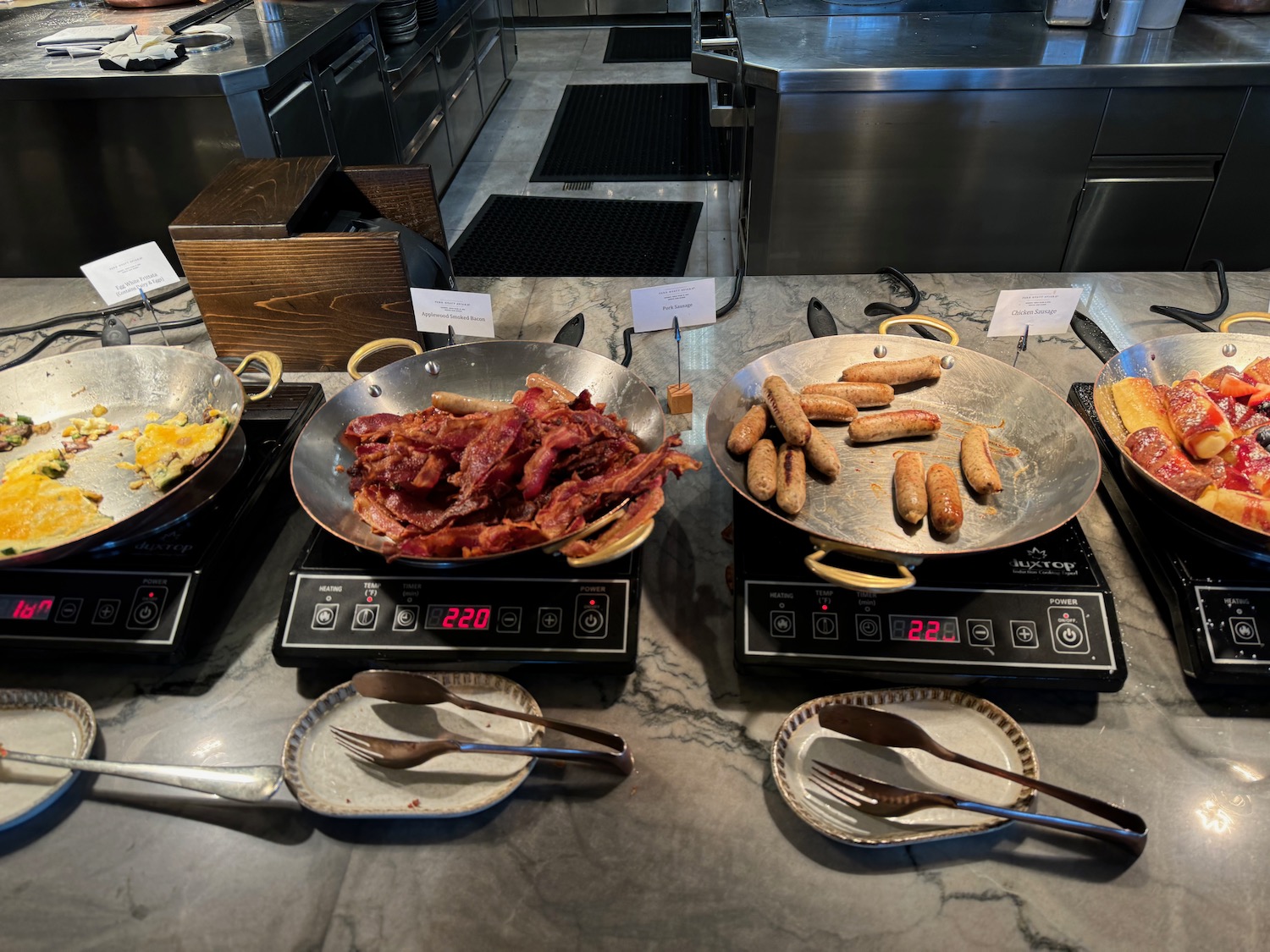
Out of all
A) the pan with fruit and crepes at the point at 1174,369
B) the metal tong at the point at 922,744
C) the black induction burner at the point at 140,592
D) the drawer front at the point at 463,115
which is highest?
the pan with fruit and crepes at the point at 1174,369

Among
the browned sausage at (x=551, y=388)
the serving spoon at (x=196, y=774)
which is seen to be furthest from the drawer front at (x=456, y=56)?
the serving spoon at (x=196, y=774)

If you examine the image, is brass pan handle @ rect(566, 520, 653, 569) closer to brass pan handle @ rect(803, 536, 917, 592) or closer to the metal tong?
brass pan handle @ rect(803, 536, 917, 592)

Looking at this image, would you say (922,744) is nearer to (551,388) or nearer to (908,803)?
(908,803)

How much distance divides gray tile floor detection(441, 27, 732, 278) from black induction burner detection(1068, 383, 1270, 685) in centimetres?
245

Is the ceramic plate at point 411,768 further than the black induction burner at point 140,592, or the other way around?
the black induction burner at point 140,592


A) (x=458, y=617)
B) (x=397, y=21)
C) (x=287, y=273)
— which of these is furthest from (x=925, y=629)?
(x=397, y=21)

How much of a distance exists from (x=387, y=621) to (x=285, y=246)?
866 mm

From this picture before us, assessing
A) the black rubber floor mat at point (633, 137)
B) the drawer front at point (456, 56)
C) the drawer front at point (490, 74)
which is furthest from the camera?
the drawer front at point (490, 74)

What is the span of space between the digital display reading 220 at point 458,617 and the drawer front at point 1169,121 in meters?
3.02

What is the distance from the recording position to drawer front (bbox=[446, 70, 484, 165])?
4.92m

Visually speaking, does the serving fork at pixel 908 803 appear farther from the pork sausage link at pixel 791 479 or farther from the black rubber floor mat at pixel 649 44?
the black rubber floor mat at pixel 649 44

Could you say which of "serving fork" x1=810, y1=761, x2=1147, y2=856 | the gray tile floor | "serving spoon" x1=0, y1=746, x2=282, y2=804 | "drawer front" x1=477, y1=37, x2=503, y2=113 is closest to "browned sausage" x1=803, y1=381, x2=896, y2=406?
"serving fork" x1=810, y1=761, x2=1147, y2=856

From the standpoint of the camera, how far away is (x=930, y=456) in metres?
1.18

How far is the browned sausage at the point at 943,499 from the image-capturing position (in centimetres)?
102
